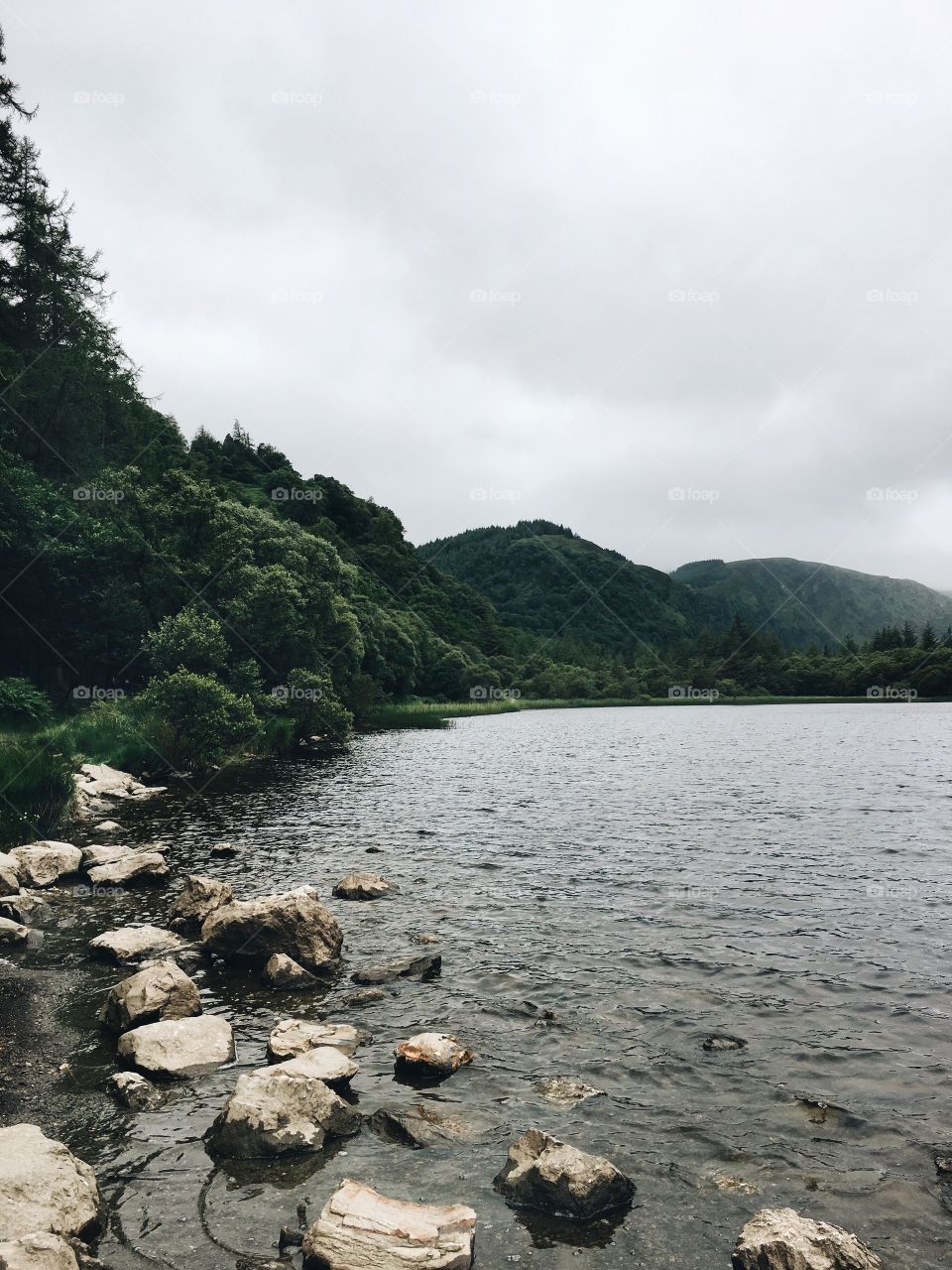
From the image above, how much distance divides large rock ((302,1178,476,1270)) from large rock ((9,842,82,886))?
58.2 feet

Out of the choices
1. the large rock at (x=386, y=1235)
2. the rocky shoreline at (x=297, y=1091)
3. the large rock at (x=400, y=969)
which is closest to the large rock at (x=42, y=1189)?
the rocky shoreline at (x=297, y=1091)

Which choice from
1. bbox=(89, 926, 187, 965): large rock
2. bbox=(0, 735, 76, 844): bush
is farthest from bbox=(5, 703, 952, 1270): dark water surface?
bbox=(0, 735, 76, 844): bush

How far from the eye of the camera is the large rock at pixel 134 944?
1620cm

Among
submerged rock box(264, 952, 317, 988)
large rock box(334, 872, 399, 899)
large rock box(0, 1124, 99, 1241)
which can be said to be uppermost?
large rock box(0, 1124, 99, 1241)

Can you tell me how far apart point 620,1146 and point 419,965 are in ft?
22.8

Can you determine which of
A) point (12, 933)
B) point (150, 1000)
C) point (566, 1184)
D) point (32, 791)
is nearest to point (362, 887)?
point (12, 933)

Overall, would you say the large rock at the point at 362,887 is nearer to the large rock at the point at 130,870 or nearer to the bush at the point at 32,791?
the large rock at the point at 130,870

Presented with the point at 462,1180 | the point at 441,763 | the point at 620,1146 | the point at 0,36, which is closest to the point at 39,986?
the point at 462,1180

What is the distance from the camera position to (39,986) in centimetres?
1457

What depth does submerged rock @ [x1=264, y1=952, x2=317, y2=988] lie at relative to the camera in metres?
15.0

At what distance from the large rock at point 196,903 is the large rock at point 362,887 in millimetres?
3279

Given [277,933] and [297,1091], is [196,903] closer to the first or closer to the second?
[277,933]

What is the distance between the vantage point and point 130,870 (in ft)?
73.7

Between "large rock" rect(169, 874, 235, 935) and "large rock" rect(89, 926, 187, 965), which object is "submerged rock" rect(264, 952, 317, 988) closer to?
"large rock" rect(89, 926, 187, 965)
